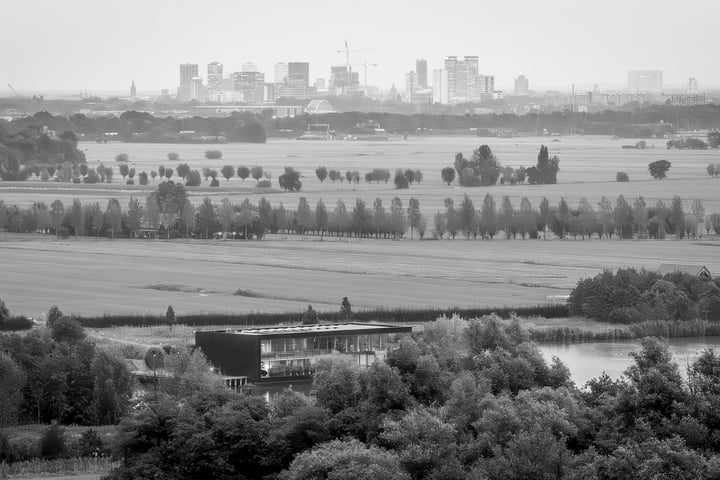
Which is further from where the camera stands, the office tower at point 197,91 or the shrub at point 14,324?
the office tower at point 197,91

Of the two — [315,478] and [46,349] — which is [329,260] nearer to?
[46,349]

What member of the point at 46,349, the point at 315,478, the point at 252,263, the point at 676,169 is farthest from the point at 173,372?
the point at 676,169

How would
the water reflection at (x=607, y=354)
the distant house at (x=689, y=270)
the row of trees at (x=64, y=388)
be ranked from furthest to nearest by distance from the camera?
the distant house at (x=689, y=270) → the water reflection at (x=607, y=354) → the row of trees at (x=64, y=388)

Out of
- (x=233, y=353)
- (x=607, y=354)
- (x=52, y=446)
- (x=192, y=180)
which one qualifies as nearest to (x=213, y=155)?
(x=192, y=180)

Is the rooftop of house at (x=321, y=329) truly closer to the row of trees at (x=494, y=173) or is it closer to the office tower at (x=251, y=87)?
the row of trees at (x=494, y=173)

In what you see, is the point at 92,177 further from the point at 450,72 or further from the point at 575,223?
the point at 450,72

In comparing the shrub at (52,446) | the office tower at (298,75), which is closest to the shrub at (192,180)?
the shrub at (52,446)
